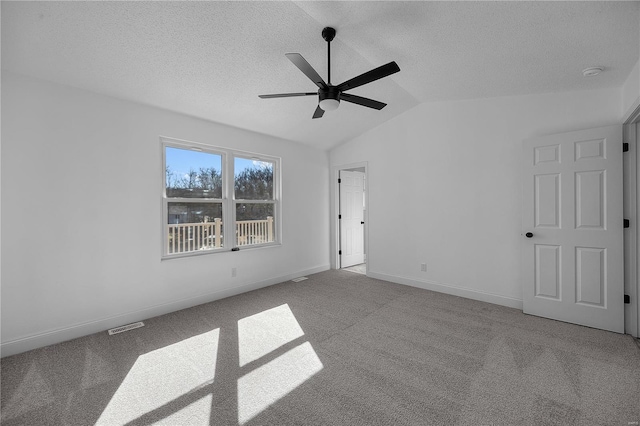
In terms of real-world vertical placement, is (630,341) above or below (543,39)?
below

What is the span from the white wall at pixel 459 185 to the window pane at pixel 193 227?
2.64m

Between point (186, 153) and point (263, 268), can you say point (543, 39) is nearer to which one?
point (186, 153)

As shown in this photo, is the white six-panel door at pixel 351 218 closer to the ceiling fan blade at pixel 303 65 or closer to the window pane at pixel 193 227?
the window pane at pixel 193 227

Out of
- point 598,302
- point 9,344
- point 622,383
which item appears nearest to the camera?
point 622,383

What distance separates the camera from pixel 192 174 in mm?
3764

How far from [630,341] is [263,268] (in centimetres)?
432

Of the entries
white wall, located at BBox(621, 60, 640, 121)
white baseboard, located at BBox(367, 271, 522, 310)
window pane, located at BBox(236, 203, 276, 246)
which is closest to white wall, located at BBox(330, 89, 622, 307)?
→ white baseboard, located at BBox(367, 271, 522, 310)

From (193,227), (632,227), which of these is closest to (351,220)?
(193,227)

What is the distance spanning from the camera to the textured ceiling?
2043 millimetres

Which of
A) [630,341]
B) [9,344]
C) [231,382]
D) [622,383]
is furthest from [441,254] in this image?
[9,344]

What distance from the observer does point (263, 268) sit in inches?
178

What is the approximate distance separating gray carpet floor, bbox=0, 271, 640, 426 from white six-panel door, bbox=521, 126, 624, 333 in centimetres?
24

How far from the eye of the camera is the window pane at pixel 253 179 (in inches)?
170

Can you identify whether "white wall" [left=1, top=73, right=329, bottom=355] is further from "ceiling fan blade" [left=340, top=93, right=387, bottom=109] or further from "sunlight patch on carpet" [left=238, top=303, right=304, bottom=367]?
"ceiling fan blade" [left=340, top=93, right=387, bottom=109]
